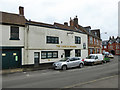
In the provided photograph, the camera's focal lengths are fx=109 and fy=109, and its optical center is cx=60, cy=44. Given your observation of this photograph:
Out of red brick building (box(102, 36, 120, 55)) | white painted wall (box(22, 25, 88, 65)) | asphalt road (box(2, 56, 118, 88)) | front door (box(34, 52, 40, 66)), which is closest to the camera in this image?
asphalt road (box(2, 56, 118, 88))

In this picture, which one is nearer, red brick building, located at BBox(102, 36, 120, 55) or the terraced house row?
the terraced house row

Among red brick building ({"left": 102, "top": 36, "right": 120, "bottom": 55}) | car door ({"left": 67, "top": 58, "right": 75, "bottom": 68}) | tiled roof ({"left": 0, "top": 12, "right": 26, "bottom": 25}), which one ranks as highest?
tiled roof ({"left": 0, "top": 12, "right": 26, "bottom": 25})

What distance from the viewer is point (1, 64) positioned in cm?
1440

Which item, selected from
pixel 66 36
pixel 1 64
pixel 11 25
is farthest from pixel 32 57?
pixel 66 36

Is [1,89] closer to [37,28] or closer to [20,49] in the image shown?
[20,49]

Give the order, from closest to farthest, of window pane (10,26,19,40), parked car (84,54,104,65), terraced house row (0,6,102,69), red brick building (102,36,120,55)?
terraced house row (0,6,102,69) → window pane (10,26,19,40) → parked car (84,54,104,65) → red brick building (102,36,120,55)

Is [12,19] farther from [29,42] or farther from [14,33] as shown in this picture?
[29,42]

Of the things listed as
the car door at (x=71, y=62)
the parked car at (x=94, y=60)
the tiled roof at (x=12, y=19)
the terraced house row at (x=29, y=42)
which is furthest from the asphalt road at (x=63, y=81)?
the parked car at (x=94, y=60)

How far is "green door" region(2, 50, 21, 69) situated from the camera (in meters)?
14.6

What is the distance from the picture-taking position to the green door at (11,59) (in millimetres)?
14602

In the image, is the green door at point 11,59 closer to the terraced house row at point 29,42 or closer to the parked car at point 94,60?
the terraced house row at point 29,42

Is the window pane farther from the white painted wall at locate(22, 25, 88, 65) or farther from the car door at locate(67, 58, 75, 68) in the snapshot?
the car door at locate(67, 58, 75, 68)

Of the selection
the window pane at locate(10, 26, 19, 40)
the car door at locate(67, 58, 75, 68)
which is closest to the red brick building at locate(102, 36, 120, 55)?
the car door at locate(67, 58, 75, 68)

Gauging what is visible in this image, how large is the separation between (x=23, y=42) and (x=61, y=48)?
7.27 metres
